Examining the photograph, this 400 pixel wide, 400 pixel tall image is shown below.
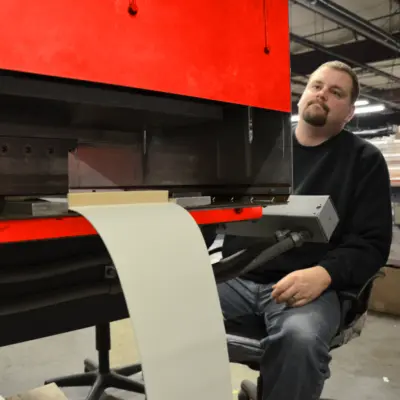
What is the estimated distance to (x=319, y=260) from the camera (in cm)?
122

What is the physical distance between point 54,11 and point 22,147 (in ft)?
0.72

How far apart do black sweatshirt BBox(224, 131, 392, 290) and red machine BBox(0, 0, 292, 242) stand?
0.44m

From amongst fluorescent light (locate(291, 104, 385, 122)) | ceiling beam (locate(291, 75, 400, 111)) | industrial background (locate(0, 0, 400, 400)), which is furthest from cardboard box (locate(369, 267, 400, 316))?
fluorescent light (locate(291, 104, 385, 122))

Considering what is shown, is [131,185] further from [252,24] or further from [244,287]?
[244,287]

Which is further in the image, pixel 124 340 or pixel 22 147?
pixel 124 340

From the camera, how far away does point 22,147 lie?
651mm

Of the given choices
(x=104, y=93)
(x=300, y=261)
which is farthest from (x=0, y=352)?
(x=104, y=93)

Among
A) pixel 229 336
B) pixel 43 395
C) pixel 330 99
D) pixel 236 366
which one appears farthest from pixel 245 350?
pixel 236 366

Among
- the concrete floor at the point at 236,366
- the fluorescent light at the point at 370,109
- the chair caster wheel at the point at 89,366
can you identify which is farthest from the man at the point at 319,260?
the fluorescent light at the point at 370,109

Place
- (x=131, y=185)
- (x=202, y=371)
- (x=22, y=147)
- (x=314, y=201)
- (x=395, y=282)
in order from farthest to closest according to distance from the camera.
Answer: (x=395, y=282) → (x=314, y=201) → (x=131, y=185) → (x=22, y=147) → (x=202, y=371)

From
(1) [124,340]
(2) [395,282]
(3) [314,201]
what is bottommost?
(1) [124,340]

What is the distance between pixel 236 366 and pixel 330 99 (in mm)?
1085

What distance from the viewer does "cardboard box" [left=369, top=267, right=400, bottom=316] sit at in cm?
245

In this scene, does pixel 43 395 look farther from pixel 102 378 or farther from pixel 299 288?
pixel 102 378
